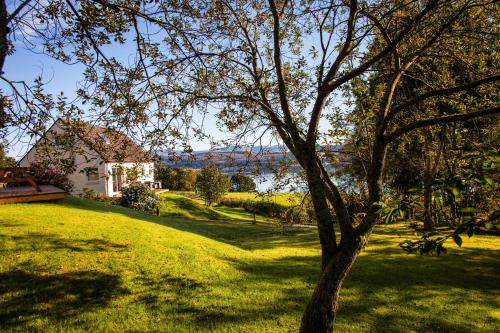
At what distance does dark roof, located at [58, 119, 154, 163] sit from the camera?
7376 mm

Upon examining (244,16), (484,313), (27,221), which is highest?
(244,16)

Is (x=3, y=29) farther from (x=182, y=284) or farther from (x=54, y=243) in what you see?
(x=182, y=284)

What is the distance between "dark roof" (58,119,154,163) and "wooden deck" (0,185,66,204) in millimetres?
9899

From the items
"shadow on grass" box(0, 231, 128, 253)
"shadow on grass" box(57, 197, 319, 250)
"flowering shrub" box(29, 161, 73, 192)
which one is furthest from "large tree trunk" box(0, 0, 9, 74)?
"shadow on grass" box(57, 197, 319, 250)

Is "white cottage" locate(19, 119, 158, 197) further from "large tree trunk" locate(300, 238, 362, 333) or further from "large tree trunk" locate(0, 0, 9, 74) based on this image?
"large tree trunk" locate(300, 238, 362, 333)

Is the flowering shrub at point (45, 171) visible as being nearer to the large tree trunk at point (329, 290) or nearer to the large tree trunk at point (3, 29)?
the large tree trunk at point (3, 29)

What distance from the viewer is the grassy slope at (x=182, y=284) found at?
9.23m

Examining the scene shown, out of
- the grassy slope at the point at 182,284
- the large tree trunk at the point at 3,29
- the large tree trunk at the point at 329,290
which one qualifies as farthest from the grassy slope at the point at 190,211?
the large tree trunk at the point at 3,29

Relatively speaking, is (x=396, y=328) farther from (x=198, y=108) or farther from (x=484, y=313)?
(x=198, y=108)

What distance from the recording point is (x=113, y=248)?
12.7 m

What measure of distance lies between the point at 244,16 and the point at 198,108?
2.67 m

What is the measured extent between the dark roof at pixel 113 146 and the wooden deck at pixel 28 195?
390 inches

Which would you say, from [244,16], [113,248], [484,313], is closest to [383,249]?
[484,313]

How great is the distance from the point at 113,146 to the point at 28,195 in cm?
1053
